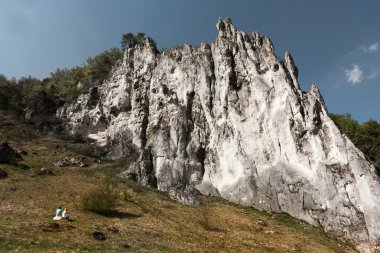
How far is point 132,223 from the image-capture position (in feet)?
112

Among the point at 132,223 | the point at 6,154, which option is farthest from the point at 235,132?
the point at 6,154

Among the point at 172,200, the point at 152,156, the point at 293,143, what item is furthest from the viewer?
the point at 152,156

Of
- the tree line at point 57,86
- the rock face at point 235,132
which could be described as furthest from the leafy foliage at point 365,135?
the tree line at point 57,86

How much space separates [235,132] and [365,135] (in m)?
33.2

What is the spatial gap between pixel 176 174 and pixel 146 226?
21785 mm

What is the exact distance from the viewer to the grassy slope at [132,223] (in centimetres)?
2656

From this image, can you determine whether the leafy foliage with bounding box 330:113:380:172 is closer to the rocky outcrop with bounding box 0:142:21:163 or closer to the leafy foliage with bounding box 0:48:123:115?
the leafy foliage with bounding box 0:48:123:115

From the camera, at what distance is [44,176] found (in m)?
47.8

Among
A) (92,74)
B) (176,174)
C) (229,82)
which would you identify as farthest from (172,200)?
(92,74)

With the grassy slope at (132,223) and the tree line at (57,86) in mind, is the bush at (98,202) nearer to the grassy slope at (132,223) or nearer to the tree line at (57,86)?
the grassy slope at (132,223)

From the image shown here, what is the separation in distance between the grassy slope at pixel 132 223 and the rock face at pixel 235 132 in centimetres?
386

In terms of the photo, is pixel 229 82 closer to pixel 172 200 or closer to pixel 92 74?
pixel 172 200

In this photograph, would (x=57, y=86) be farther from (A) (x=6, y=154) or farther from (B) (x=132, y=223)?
(B) (x=132, y=223)

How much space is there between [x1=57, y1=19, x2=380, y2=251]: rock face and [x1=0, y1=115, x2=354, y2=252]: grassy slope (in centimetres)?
386
